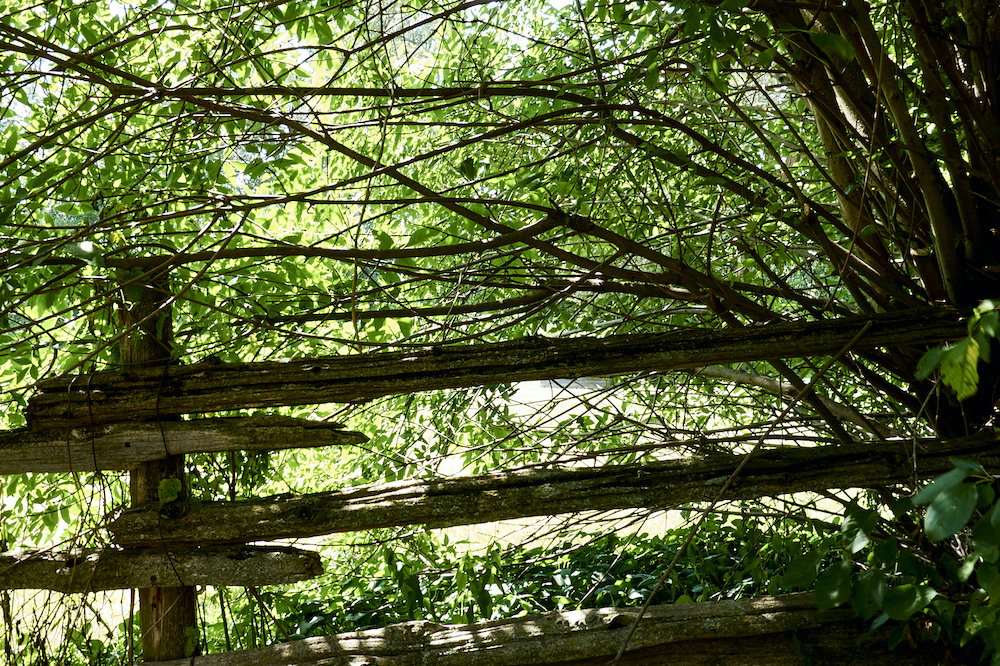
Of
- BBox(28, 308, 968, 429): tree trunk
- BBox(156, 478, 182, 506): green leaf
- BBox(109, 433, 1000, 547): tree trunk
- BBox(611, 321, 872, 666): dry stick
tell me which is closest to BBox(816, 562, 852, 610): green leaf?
BBox(611, 321, 872, 666): dry stick

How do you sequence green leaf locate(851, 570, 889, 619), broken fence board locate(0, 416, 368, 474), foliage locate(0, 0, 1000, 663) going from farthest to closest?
1. broken fence board locate(0, 416, 368, 474)
2. foliage locate(0, 0, 1000, 663)
3. green leaf locate(851, 570, 889, 619)

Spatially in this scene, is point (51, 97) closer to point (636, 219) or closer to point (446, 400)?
point (446, 400)

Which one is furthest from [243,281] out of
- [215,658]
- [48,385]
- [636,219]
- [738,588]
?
[738,588]

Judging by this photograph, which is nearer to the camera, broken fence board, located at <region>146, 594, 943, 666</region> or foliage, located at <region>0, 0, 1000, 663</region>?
foliage, located at <region>0, 0, 1000, 663</region>

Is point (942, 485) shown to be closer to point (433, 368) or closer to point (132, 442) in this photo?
point (433, 368)

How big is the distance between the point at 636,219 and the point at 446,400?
1.18 m

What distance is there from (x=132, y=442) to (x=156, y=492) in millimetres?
175

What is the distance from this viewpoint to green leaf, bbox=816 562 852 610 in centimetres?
143

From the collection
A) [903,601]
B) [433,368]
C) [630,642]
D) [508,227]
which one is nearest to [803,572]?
[903,601]

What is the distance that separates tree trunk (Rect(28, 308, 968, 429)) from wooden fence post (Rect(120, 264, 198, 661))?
12 centimetres

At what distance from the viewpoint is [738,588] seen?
11.0 feet

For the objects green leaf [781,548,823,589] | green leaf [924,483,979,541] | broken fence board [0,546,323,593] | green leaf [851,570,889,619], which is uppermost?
broken fence board [0,546,323,593]

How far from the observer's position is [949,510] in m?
1.04

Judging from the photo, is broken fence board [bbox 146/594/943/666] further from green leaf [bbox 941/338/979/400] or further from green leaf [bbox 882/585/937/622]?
green leaf [bbox 941/338/979/400]
